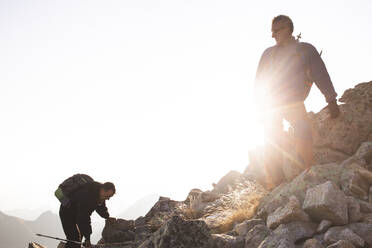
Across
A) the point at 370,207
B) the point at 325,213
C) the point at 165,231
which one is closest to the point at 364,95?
the point at 370,207

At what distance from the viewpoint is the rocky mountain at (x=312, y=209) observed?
3.85 meters

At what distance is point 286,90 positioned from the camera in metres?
5.97

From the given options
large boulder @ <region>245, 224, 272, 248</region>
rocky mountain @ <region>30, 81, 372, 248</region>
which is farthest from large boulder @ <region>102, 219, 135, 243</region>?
large boulder @ <region>245, 224, 272, 248</region>

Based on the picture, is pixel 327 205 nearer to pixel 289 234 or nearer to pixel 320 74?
pixel 289 234

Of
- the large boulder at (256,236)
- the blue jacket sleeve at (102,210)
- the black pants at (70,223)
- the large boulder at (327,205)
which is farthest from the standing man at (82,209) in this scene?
the large boulder at (327,205)

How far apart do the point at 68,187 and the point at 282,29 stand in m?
5.59

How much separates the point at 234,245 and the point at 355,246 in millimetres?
1515

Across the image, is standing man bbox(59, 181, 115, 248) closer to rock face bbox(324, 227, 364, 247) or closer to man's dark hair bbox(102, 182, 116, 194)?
man's dark hair bbox(102, 182, 116, 194)

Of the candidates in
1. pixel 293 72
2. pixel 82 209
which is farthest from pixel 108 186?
pixel 293 72

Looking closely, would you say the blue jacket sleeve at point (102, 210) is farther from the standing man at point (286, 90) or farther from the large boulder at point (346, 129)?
the large boulder at point (346, 129)

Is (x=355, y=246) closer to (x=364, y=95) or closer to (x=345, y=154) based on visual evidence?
(x=345, y=154)

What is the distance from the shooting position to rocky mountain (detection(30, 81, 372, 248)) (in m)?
3.85

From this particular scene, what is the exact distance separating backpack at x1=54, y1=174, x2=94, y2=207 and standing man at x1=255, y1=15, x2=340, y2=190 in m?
4.13

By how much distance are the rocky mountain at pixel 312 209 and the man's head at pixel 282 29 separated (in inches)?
78.4
